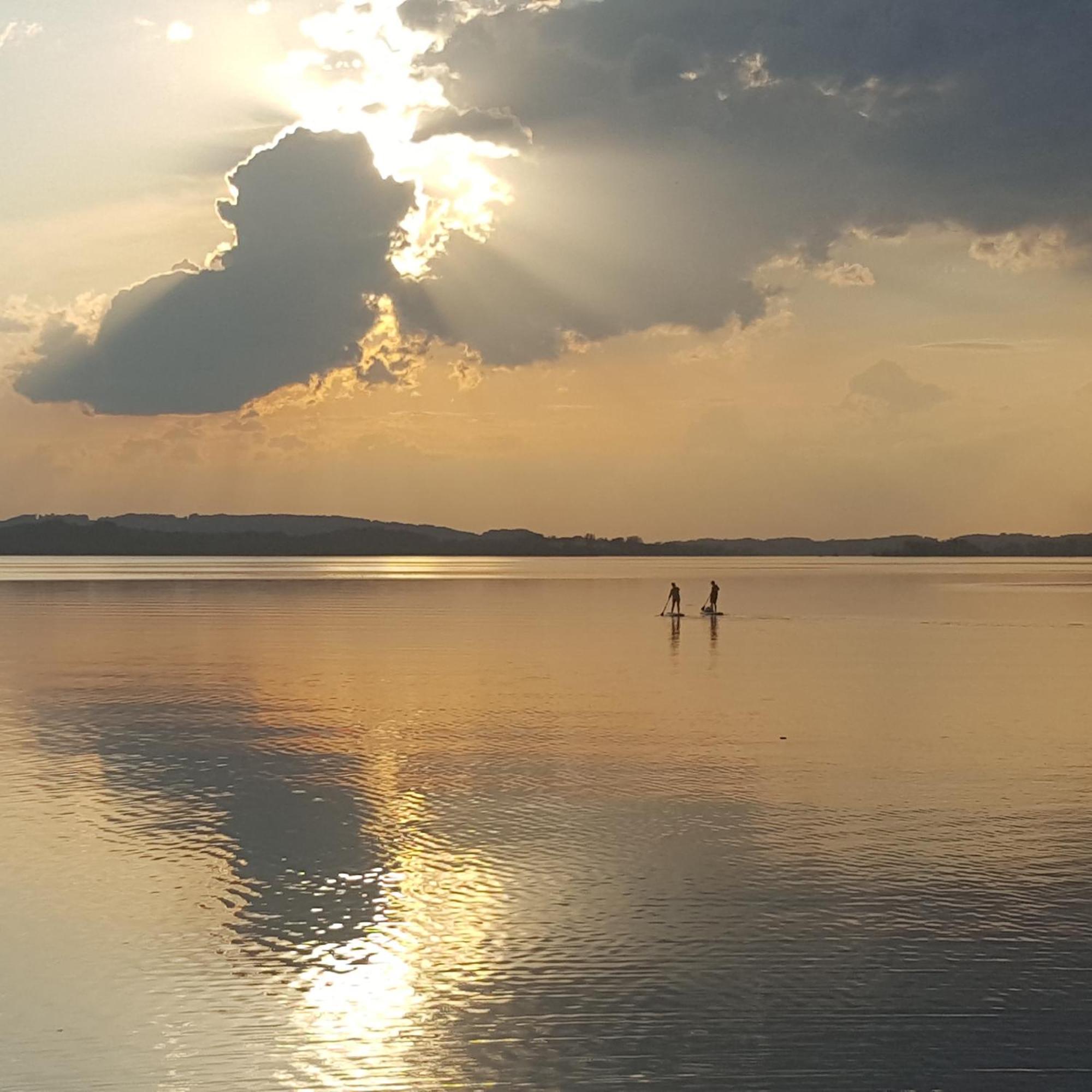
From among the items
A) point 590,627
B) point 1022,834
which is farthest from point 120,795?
point 590,627

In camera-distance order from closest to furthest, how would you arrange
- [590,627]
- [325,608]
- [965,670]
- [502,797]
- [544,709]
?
1. [502,797]
2. [544,709]
3. [965,670]
4. [590,627]
5. [325,608]

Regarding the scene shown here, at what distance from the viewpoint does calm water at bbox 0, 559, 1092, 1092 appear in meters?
10.3

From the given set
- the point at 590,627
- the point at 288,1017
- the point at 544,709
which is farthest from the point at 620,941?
the point at 590,627

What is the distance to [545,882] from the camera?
15.1m

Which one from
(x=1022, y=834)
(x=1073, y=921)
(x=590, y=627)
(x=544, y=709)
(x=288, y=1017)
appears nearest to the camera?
(x=288, y=1017)

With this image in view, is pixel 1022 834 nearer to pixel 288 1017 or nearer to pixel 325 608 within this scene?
pixel 288 1017

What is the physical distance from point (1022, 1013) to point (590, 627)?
163 feet

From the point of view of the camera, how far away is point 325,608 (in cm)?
7756

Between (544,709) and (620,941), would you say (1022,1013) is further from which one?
(544,709)

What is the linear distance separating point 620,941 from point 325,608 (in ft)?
217

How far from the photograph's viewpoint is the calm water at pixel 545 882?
33.7ft

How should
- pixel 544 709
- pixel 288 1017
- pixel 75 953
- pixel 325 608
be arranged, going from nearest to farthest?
pixel 288 1017 → pixel 75 953 → pixel 544 709 → pixel 325 608

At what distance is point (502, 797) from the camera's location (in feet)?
66.3

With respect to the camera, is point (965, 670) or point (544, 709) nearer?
point (544, 709)
